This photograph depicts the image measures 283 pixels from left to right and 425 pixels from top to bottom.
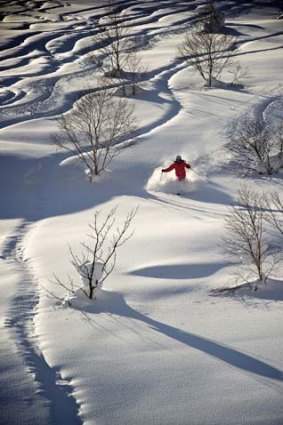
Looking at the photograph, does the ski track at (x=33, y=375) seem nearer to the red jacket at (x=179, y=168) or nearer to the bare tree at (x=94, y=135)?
the red jacket at (x=179, y=168)

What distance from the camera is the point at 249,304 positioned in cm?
767

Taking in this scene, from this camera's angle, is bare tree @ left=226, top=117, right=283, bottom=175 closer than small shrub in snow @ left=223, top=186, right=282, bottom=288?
No

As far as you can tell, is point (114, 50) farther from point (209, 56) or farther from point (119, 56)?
point (209, 56)

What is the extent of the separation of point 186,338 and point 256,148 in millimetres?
9550

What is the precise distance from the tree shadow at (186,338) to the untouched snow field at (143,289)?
0.03 metres

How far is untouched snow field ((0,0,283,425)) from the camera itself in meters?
5.62

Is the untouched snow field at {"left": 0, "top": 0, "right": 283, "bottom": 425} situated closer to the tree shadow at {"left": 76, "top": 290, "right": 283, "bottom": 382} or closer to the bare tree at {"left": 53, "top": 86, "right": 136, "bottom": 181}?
the tree shadow at {"left": 76, "top": 290, "right": 283, "bottom": 382}

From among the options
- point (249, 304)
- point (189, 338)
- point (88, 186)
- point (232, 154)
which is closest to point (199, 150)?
point (232, 154)

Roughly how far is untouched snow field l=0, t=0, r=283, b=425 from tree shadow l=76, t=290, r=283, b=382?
3 cm

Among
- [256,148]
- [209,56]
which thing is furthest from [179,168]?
[209,56]

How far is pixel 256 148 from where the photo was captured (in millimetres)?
14953

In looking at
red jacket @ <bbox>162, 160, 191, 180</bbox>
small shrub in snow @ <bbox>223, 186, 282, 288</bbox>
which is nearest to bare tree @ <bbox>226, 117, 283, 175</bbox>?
red jacket @ <bbox>162, 160, 191, 180</bbox>

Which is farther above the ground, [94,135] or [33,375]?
[94,135]

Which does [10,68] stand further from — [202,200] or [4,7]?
[4,7]
